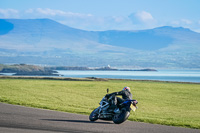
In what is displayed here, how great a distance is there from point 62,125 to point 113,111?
2.31m

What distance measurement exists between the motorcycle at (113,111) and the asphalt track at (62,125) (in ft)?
0.77

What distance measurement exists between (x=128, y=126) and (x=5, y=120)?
4836mm

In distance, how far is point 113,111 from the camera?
654 inches

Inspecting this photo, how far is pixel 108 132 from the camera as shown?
14234mm

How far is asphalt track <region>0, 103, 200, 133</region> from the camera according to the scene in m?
14.4

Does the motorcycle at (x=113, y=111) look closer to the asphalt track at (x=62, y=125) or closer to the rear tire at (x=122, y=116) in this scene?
the rear tire at (x=122, y=116)

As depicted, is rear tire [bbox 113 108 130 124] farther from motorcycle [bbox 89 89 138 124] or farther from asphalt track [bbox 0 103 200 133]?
asphalt track [bbox 0 103 200 133]

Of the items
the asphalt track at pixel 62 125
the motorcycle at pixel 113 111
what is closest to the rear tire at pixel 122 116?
the motorcycle at pixel 113 111

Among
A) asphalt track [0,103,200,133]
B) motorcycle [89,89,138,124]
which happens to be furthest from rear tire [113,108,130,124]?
asphalt track [0,103,200,133]

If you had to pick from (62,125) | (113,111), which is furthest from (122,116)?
(62,125)

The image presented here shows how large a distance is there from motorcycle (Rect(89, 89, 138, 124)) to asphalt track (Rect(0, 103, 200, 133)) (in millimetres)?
234

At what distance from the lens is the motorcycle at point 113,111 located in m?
16.0

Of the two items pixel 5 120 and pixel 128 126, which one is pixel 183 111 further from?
pixel 5 120

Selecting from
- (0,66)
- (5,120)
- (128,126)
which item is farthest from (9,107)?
(0,66)
